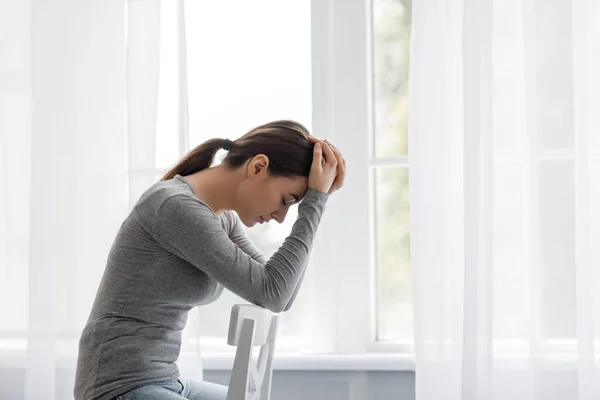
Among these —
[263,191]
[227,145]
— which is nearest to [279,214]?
[263,191]

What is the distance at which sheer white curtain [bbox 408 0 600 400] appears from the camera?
1981mm

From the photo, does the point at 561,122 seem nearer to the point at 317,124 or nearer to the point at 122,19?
the point at 317,124

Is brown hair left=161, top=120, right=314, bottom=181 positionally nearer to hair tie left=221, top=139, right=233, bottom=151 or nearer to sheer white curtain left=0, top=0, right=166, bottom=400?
hair tie left=221, top=139, right=233, bottom=151

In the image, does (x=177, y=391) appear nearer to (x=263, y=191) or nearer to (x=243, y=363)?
(x=243, y=363)

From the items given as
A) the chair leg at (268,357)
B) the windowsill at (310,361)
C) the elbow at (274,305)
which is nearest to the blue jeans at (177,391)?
the chair leg at (268,357)

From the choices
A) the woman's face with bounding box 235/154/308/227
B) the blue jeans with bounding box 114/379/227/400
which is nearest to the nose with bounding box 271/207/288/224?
the woman's face with bounding box 235/154/308/227

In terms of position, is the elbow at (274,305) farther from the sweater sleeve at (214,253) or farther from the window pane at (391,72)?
the window pane at (391,72)

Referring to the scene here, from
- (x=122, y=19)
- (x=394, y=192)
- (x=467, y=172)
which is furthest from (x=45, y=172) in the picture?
(x=467, y=172)

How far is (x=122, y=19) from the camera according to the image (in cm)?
221

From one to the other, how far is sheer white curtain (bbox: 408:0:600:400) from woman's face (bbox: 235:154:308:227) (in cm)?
52

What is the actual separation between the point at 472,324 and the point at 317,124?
730 millimetres

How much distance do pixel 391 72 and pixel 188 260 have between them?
1039 millimetres

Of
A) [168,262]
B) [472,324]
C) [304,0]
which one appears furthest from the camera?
[304,0]

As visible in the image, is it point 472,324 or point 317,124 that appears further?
point 317,124
